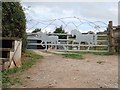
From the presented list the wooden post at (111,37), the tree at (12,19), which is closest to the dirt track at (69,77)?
the tree at (12,19)

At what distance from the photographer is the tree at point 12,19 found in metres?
6.99

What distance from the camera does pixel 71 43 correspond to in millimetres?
12492

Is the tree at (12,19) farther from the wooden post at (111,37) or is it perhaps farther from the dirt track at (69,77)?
the wooden post at (111,37)

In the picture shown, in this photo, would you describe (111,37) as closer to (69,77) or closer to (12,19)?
(12,19)

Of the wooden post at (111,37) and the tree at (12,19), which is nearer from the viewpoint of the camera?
the tree at (12,19)

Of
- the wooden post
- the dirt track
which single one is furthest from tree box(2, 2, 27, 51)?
the wooden post

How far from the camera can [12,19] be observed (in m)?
7.21

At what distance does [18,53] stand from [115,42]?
601 cm

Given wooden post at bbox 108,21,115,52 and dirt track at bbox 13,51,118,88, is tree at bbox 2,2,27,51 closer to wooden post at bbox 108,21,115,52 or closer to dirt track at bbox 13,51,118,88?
dirt track at bbox 13,51,118,88

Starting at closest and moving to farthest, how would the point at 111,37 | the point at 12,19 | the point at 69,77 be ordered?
the point at 69,77, the point at 12,19, the point at 111,37

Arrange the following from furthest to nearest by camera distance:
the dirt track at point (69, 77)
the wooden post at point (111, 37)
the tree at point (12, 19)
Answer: the wooden post at point (111, 37), the tree at point (12, 19), the dirt track at point (69, 77)

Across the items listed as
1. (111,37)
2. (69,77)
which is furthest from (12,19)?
(111,37)

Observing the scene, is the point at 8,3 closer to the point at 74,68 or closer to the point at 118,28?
the point at 74,68

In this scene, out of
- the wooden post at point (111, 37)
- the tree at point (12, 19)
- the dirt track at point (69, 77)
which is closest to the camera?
the dirt track at point (69, 77)
